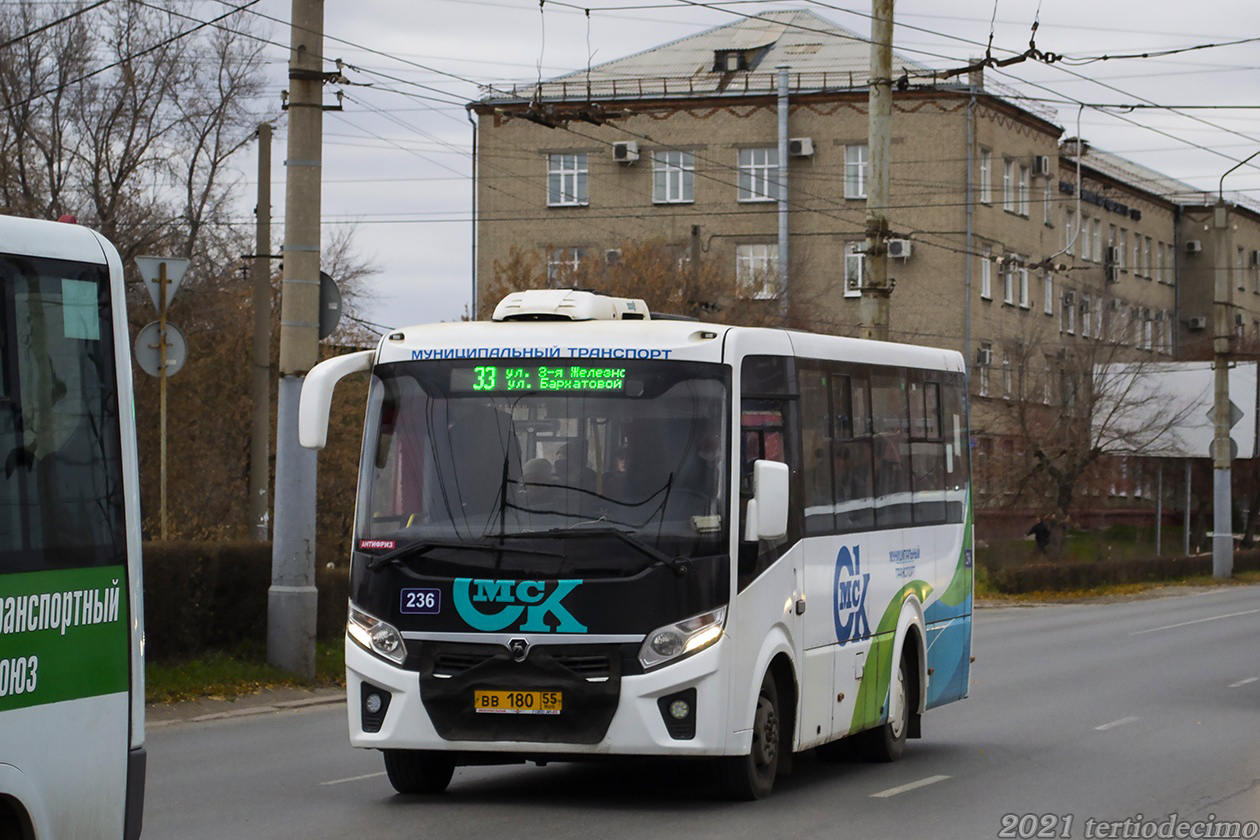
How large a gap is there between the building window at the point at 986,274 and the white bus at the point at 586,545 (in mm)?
52446

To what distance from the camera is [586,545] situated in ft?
36.0

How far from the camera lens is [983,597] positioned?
1655 inches

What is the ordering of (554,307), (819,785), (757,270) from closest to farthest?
(554,307) < (819,785) < (757,270)

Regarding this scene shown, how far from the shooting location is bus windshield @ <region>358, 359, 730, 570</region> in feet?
36.3

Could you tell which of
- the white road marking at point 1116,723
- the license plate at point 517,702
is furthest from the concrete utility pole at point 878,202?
the license plate at point 517,702

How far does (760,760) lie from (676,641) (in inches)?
44.6

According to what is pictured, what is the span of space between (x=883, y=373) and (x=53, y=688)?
8.39 m

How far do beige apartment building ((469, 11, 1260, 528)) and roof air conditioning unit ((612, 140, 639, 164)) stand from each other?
5cm

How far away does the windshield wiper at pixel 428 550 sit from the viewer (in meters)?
11.0

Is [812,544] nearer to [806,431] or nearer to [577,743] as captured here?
[806,431]

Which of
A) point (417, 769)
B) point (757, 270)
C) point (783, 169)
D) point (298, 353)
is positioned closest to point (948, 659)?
point (417, 769)

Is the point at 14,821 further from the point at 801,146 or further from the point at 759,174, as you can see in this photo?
the point at 759,174

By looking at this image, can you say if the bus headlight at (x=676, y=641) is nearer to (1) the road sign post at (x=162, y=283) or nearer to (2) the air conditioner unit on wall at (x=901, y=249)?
(1) the road sign post at (x=162, y=283)

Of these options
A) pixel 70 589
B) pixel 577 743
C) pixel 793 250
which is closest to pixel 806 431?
pixel 577 743
